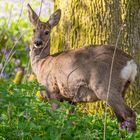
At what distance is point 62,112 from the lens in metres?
5.14

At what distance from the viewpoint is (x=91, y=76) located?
7.25 meters

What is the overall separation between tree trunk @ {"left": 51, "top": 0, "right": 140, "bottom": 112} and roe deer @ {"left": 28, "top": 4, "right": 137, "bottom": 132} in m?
→ 0.47

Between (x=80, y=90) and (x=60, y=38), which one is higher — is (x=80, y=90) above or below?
below

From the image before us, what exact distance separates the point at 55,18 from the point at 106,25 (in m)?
0.85

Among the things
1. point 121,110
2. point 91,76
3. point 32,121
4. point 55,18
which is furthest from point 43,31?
point 32,121

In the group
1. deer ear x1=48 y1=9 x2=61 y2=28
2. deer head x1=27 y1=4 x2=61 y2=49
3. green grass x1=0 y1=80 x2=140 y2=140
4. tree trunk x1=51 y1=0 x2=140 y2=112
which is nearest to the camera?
green grass x1=0 y1=80 x2=140 y2=140

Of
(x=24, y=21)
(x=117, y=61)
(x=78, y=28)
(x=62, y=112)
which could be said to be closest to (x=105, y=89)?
(x=117, y=61)

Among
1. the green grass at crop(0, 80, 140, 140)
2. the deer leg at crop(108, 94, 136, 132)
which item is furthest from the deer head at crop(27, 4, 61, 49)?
the green grass at crop(0, 80, 140, 140)

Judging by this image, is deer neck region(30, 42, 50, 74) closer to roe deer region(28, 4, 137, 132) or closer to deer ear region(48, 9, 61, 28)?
deer ear region(48, 9, 61, 28)

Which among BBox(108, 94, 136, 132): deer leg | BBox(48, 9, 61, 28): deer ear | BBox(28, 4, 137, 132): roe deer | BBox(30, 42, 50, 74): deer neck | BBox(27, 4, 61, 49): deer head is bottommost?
BBox(108, 94, 136, 132): deer leg

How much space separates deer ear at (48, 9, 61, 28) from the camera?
8516mm

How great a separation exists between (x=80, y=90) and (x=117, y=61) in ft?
2.06

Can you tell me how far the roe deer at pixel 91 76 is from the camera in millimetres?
7117

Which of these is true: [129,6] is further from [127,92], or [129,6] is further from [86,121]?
[86,121]
